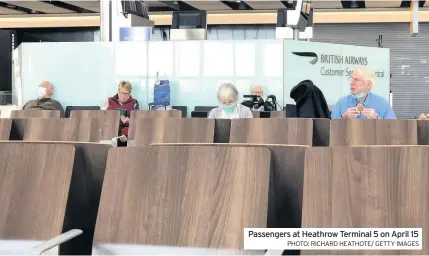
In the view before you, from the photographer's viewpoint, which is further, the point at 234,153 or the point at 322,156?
the point at 234,153

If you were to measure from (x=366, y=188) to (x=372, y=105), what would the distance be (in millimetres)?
3643

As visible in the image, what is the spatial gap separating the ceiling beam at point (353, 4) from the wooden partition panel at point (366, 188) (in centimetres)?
1526

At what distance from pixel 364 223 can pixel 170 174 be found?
675 millimetres

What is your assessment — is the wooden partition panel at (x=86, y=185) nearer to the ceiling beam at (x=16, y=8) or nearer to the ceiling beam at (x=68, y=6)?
the ceiling beam at (x=68, y=6)

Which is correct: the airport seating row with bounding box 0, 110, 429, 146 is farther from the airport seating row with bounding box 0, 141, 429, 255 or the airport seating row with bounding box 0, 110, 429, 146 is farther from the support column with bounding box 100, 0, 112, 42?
the support column with bounding box 100, 0, 112, 42

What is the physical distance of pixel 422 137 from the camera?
13.5 ft

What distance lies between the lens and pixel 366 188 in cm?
206

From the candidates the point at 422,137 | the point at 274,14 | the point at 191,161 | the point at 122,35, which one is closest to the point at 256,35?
the point at 274,14

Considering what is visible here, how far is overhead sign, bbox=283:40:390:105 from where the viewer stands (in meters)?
9.40

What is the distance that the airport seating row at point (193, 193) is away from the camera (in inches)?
81.0

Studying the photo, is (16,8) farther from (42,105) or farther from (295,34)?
(42,105)

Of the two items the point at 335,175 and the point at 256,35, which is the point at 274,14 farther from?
the point at 335,175
